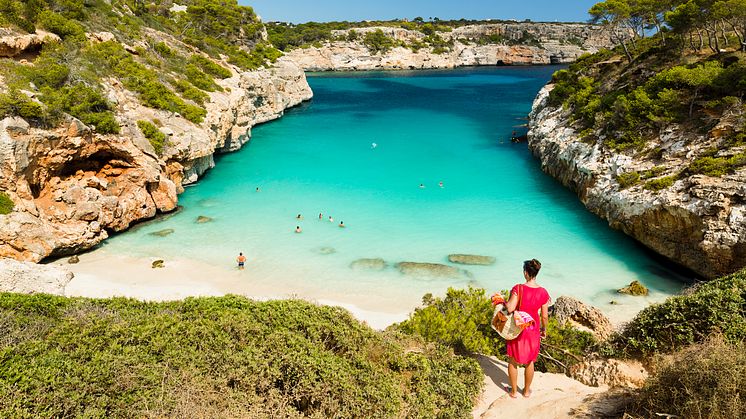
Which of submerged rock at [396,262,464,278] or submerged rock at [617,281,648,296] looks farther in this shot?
submerged rock at [396,262,464,278]

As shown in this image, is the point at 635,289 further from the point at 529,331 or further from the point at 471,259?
the point at 529,331

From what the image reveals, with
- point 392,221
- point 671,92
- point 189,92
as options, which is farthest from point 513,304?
point 189,92

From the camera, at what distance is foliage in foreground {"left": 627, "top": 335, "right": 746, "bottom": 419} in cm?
435

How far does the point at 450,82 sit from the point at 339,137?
56459 millimetres

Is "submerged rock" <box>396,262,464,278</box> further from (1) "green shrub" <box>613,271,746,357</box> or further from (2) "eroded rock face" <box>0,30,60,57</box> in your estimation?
(2) "eroded rock face" <box>0,30,60,57</box>

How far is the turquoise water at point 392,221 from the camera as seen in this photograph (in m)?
17.2

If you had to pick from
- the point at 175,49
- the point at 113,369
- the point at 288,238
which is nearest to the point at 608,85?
the point at 288,238

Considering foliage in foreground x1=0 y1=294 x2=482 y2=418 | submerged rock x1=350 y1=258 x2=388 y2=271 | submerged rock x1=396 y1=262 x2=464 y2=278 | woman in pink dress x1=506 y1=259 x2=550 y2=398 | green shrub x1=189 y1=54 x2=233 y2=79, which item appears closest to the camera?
foliage in foreground x1=0 y1=294 x2=482 y2=418

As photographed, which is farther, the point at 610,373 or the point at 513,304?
the point at 610,373

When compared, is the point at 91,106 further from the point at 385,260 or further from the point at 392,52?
the point at 392,52

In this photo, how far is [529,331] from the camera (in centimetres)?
669

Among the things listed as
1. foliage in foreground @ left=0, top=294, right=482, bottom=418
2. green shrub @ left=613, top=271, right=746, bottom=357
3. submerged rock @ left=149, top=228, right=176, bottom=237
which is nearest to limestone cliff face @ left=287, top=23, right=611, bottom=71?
submerged rock @ left=149, top=228, right=176, bottom=237

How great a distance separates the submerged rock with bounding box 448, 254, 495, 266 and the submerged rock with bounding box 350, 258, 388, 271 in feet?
10.8

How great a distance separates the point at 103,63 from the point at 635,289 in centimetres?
3338
